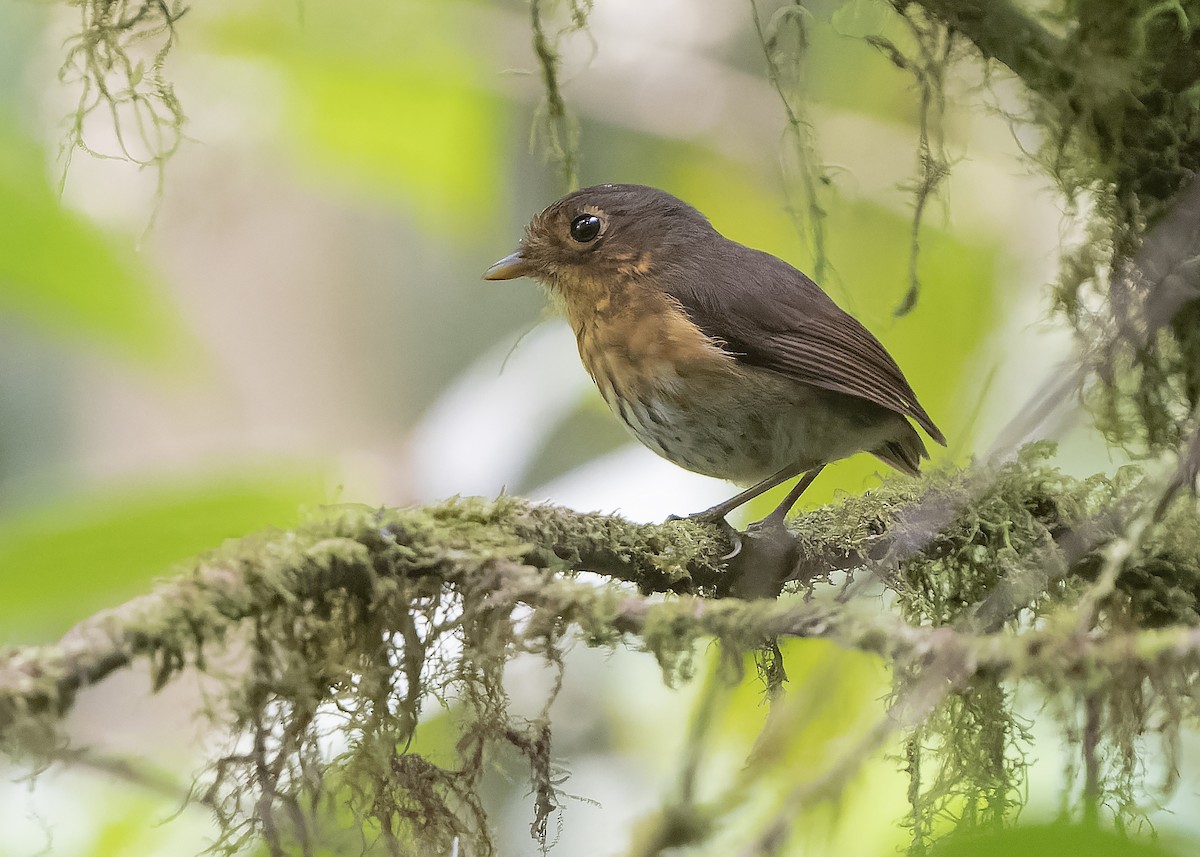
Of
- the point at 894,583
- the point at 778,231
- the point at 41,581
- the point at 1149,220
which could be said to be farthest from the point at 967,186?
the point at 41,581

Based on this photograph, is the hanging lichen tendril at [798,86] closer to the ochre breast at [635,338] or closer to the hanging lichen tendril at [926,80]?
the hanging lichen tendril at [926,80]

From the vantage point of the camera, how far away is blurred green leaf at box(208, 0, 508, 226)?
Answer: 9.01 ft

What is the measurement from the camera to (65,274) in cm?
171

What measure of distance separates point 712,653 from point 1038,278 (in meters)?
1.44

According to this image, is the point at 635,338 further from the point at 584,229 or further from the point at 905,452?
the point at 905,452

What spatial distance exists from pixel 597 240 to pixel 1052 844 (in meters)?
1.97

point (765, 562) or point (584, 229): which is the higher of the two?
point (584, 229)

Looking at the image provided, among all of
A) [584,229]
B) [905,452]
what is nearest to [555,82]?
[584,229]

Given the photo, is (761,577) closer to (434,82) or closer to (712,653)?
(712,653)

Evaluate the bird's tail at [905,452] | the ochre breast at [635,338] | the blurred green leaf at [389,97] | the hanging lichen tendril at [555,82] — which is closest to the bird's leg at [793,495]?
the bird's tail at [905,452]

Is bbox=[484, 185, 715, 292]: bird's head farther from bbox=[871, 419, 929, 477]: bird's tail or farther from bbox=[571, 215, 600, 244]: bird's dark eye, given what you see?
bbox=[871, 419, 929, 477]: bird's tail

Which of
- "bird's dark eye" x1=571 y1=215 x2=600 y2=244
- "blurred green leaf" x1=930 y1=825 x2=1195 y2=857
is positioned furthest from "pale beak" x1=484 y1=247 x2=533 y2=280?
"blurred green leaf" x1=930 y1=825 x2=1195 y2=857

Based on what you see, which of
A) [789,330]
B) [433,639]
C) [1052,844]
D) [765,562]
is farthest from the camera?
[789,330]

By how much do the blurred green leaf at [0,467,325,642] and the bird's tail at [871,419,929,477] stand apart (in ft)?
4.56
